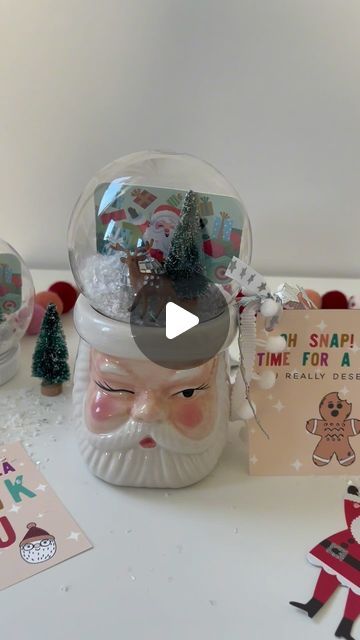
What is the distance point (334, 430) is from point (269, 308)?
0.56 feet

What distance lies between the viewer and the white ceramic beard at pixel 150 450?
69 centimetres

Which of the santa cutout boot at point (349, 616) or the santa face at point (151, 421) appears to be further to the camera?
the santa face at point (151, 421)

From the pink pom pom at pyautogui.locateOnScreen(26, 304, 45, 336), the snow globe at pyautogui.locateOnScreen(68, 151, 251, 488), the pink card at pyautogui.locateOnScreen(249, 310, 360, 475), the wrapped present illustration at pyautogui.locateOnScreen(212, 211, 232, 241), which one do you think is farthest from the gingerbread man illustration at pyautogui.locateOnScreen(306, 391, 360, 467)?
the pink pom pom at pyautogui.locateOnScreen(26, 304, 45, 336)

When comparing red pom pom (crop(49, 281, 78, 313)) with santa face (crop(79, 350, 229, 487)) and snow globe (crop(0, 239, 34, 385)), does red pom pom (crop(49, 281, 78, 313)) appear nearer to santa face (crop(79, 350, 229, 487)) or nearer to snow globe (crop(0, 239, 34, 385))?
snow globe (crop(0, 239, 34, 385))

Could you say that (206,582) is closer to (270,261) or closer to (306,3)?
(270,261)

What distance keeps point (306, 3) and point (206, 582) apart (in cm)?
80

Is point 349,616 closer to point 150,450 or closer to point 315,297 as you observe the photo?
point 150,450

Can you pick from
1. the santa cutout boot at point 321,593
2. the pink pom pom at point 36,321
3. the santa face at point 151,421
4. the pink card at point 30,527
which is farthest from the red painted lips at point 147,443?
the pink pom pom at point 36,321

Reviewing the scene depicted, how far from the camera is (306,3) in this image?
95cm

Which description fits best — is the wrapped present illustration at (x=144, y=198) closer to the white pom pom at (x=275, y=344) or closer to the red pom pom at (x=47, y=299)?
the white pom pom at (x=275, y=344)

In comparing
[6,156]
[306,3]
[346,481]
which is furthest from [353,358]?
[6,156]

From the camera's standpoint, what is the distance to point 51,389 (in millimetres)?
868

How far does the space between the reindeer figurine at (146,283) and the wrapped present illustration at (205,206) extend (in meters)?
0.07
